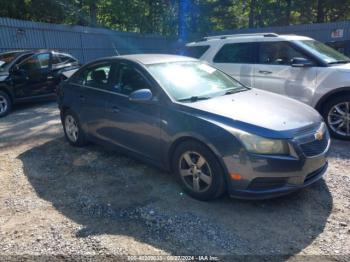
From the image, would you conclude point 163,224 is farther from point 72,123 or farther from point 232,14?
point 232,14

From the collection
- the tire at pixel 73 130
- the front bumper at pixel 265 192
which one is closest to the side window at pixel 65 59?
the tire at pixel 73 130

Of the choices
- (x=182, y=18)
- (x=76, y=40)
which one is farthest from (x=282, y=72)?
(x=182, y=18)

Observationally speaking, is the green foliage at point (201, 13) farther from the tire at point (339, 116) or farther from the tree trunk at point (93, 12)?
the tire at point (339, 116)

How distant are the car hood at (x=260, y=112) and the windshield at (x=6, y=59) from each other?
6.63 meters

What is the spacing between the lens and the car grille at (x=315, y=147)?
3.53m

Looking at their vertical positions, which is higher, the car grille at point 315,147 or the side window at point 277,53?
the side window at point 277,53

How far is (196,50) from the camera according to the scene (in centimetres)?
784

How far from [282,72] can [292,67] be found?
225 millimetres

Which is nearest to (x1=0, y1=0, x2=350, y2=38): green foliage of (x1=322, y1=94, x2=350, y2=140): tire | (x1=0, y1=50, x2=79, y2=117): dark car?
(x1=0, y1=50, x2=79, y2=117): dark car

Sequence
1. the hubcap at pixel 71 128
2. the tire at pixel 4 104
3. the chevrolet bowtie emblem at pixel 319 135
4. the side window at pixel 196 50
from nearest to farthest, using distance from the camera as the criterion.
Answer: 1. the chevrolet bowtie emblem at pixel 319 135
2. the hubcap at pixel 71 128
3. the side window at pixel 196 50
4. the tire at pixel 4 104

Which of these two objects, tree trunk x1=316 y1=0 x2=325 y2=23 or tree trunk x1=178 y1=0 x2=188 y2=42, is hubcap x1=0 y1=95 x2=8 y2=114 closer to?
tree trunk x1=178 y1=0 x2=188 y2=42

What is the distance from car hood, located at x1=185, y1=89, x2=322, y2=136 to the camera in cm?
352

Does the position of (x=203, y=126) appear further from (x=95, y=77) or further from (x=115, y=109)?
(x=95, y=77)

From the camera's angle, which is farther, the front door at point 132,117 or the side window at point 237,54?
the side window at point 237,54
